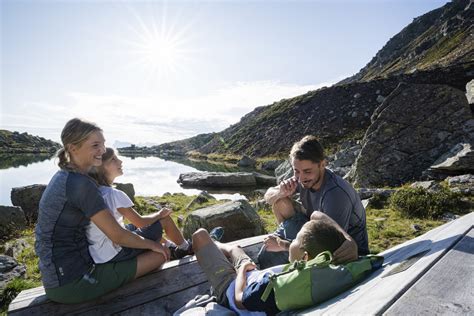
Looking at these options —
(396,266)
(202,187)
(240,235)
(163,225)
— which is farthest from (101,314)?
(202,187)

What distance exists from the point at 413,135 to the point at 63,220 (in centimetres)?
1325

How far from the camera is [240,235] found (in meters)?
7.67

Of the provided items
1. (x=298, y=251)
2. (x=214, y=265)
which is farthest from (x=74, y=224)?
(x=298, y=251)

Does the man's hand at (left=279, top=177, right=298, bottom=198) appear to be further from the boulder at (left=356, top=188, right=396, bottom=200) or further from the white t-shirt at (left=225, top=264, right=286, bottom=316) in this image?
the boulder at (left=356, top=188, right=396, bottom=200)

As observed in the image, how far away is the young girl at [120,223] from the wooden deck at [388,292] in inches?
19.3

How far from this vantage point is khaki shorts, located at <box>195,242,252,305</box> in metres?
3.50

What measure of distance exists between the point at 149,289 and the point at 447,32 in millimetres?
103323

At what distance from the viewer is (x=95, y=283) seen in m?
3.61

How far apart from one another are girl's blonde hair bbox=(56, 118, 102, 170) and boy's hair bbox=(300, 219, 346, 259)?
2782 mm

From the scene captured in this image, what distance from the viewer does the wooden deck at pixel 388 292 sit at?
5.12 ft

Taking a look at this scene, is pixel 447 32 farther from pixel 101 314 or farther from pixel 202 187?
pixel 101 314

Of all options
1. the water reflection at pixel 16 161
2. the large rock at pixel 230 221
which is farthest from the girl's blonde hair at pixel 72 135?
the water reflection at pixel 16 161


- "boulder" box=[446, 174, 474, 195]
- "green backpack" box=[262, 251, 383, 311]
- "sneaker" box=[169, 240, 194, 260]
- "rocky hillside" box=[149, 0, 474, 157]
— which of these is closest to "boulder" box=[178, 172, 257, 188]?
"rocky hillside" box=[149, 0, 474, 157]

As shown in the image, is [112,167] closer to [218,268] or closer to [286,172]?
[218,268]
